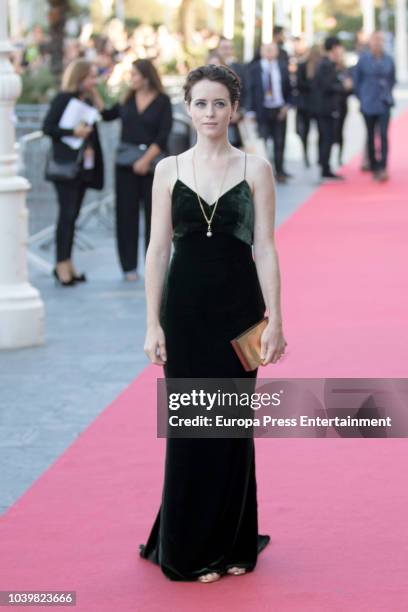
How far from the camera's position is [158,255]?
538cm

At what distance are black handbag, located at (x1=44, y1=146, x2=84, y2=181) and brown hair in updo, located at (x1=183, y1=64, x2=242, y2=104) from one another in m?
7.43

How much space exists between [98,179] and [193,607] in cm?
802

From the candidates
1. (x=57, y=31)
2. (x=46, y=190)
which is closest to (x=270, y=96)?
(x=57, y=31)

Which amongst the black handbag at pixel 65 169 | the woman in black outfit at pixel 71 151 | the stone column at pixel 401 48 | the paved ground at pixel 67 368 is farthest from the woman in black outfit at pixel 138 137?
the stone column at pixel 401 48

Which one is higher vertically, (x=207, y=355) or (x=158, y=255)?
(x=158, y=255)

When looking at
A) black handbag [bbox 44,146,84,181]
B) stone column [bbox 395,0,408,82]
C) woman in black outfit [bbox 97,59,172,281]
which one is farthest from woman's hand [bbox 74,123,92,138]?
stone column [bbox 395,0,408,82]

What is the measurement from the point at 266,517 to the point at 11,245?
4536 millimetres

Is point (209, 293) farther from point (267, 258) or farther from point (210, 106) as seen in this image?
point (210, 106)

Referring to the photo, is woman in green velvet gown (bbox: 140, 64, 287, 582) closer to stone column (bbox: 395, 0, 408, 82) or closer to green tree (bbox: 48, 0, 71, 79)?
green tree (bbox: 48, 0, 71, 79)

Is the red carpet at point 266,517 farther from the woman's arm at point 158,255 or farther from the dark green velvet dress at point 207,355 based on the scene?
the woman's arm at point 158,255

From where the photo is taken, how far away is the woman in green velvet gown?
530cm

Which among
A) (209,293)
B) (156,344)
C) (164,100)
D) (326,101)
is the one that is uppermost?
(209,293)

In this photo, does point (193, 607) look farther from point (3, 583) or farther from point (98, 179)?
point (98, 179)

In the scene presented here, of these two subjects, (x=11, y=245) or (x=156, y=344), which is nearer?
(x=156, y=344)
